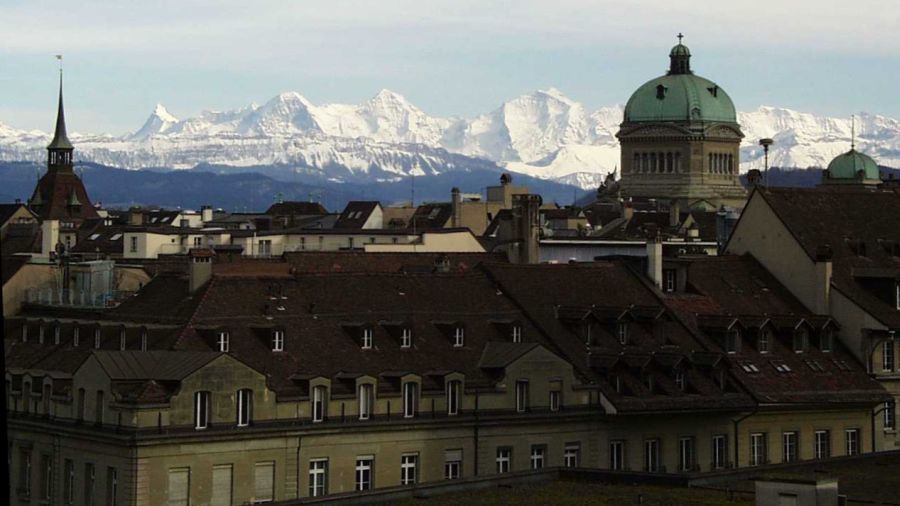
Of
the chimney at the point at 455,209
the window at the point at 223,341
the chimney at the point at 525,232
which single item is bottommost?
the window at the point at 223,341

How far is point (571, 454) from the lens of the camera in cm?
7988

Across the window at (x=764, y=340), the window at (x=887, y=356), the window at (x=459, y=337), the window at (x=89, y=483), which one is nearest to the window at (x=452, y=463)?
the window at (x=459, y=337)

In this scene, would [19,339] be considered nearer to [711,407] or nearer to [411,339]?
[411,339]

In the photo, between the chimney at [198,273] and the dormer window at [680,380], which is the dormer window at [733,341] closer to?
the dormer window at [680,380]

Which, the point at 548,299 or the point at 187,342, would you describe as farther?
the point at 548,299

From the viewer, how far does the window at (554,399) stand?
80.1 metres

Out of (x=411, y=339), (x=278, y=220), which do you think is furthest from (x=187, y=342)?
(x=278, y=220)

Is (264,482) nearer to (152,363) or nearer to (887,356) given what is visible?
(152,363)

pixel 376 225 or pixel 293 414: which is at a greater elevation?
pixel 376 225

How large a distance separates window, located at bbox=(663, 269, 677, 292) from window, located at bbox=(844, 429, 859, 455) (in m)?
9.05

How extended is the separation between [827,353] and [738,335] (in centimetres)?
433

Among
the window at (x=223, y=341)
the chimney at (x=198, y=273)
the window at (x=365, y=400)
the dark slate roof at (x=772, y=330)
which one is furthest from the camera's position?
the dark slate roof at (x=772, y=330)

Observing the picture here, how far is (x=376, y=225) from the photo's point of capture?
→ 197 meters

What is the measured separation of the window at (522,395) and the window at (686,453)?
250 inches
